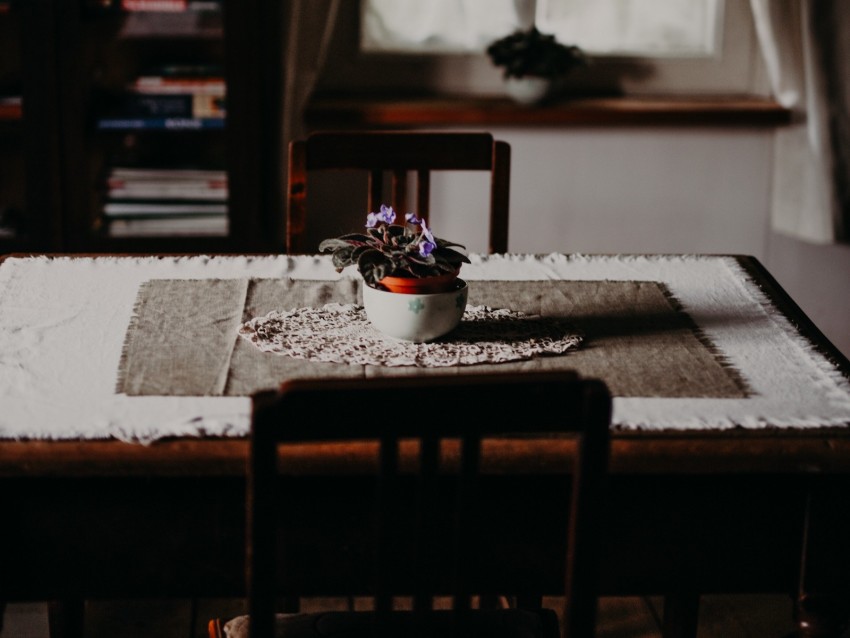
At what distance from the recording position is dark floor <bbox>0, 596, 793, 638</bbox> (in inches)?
78.3

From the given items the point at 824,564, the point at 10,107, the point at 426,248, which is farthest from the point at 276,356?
the point at 10,107

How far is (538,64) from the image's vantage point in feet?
9.72

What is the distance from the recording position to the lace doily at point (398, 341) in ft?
4.53

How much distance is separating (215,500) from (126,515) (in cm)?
9

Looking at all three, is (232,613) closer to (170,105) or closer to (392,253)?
(392,253)

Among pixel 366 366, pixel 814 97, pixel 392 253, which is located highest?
pixel 814 97

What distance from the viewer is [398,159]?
1.95 m

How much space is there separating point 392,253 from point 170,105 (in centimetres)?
159

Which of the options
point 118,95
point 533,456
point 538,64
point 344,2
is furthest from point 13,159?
point 533,456

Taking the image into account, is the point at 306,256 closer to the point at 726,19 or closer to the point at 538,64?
the point at 538,64

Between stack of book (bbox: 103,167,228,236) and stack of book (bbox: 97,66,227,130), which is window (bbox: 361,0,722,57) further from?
stack of book (bbox: 103,167,228,236)

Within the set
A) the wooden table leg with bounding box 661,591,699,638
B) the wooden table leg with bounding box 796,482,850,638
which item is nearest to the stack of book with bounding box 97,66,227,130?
the wooden table leg with bounding box 661,591,699,638

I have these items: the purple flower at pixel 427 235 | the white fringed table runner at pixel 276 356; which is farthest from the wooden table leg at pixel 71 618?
the purple flower at pixel 427 235

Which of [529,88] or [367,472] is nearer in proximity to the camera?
[367,472]
